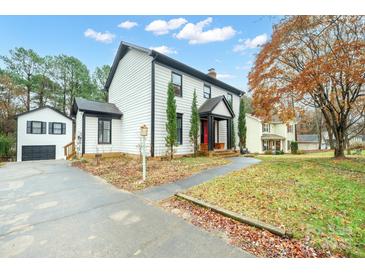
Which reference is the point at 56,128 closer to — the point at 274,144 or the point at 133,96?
the point at 133,96

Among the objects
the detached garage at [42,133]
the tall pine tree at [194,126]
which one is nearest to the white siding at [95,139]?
the tall pine tree at [194,126]

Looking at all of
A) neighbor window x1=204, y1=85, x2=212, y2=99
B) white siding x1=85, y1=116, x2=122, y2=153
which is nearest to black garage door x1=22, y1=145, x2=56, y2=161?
white siding x1=85, y1=116, x2=122, y2=153

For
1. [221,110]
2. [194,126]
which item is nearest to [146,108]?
[194,126]

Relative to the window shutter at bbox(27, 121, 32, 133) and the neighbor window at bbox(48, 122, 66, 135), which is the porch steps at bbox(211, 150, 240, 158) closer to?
the neighbor window at bbox(48, 122, 66, 135)

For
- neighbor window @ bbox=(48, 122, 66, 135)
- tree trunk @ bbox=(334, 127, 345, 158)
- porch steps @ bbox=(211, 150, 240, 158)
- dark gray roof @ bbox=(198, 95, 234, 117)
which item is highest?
dark gray roof @ bbox=(198, 95, 234, 117)

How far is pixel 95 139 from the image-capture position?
11.9m

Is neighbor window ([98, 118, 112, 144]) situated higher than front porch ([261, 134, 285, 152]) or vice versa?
neighbor window ([98, 118, 112, 144])

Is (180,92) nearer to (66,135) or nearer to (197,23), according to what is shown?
(197,23)

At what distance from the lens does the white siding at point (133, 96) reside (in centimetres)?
1079

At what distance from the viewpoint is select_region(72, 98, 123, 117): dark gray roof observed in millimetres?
11242

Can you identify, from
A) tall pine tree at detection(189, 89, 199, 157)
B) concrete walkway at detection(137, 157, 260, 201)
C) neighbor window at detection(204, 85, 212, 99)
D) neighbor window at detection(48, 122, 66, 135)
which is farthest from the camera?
neighbor window at detection(48, 122, 66, 135)

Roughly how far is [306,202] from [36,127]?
73.6ft

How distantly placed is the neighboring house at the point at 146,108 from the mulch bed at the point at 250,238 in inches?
284

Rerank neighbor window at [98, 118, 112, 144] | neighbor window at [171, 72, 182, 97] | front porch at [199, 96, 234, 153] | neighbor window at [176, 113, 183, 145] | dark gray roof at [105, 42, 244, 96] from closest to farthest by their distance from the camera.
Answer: dark gray roof at [105, 42, 244, 96] → neighbor window at [171, 72, 182, 97] → neighbor window at [176, 113, 183, 145] → neighbor window at [98, 118, 112, 144] → front porch at [199, 96, 234, 153]
